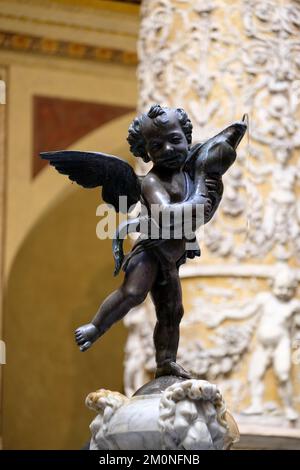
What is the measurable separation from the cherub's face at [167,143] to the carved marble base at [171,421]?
2.39 feet

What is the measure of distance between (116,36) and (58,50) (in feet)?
1.71

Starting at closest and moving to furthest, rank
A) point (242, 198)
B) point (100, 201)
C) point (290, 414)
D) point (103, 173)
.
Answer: point (103, 173) < point (290, 414) < point (242, 198) < point (100, 201)

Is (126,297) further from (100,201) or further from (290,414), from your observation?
(100,201)

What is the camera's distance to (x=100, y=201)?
14.4 meters

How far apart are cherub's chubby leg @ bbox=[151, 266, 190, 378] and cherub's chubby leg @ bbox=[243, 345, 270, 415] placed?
4.18 m

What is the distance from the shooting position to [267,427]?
955 cm

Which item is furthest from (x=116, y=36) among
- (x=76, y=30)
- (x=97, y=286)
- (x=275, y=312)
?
(x=275, y=312)

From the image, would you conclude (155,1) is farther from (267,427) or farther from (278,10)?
(267,427)

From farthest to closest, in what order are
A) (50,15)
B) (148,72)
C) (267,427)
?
(50,15)
(148,72)
(267,427)

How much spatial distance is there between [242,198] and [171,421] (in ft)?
15.8

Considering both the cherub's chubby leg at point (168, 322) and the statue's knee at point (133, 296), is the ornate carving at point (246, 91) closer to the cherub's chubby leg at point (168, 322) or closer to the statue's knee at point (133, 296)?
the cherub's chubby leg at point (168, 322)

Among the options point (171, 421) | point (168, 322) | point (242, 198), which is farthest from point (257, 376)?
point (171, 421)

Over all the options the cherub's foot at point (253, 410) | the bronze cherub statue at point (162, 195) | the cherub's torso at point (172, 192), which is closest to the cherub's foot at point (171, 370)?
the bronze cherub statue at point (162, 195)

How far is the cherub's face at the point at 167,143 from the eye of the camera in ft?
17.9
